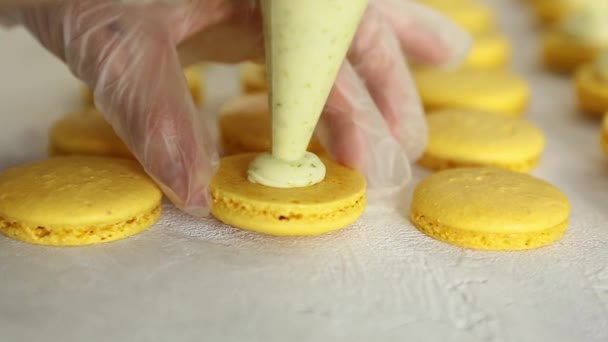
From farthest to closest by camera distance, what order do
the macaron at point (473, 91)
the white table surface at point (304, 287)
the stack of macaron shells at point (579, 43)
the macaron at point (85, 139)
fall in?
the stack of macaron shells at point (579, 43)
the macaron at point (473, 91)
the macaron at point (85, 139)
the white table surface at point (304, 287)

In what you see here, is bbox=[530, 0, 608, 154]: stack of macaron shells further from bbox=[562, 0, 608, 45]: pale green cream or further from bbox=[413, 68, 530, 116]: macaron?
bbox=[413, 68, 530, 116]: macaron

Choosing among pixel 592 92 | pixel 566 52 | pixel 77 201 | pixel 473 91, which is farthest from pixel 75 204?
pixel 566 52

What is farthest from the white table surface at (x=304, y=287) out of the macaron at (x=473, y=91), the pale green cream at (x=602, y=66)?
the pale green cream at (x=602, y=66)

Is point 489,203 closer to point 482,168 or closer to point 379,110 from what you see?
point 482,168

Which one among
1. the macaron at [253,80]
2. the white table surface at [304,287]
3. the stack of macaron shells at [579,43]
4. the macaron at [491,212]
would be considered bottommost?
the white table surface at [304,287]

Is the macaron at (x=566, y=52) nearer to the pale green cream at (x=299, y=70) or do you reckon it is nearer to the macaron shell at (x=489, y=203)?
the macaron shell at (x=489, y=203)

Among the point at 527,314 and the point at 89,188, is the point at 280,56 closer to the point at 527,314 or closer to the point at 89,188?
the point at 89,188

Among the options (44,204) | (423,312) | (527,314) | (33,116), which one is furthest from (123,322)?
(33,116)
